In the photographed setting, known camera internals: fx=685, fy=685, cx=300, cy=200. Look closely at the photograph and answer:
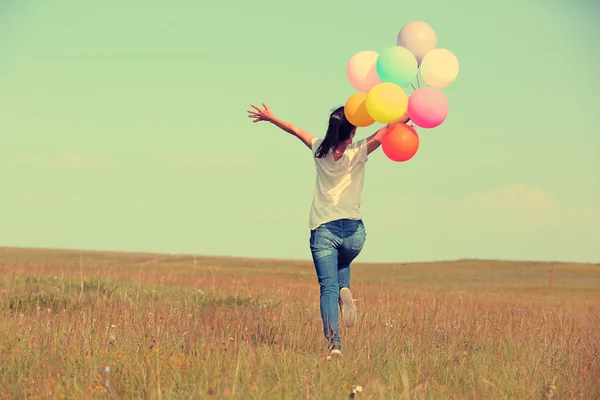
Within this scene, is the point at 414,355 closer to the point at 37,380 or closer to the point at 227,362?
the point at 227,362

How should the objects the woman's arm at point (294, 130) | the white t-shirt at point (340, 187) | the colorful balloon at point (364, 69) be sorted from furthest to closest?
the colorful balloon at point (364, 69) → the woman's arm at point (294, 130) → the white t-shirt at point (340, 187)

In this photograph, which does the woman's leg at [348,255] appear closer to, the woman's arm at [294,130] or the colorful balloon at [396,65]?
the woman's arm at [294,130]

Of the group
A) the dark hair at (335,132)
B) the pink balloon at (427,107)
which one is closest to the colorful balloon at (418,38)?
the pink balloon at (427,107)

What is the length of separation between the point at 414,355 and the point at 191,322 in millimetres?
3140

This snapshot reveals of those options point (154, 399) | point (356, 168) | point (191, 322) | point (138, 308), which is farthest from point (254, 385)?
point (138, 308)

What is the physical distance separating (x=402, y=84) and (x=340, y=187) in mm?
1386

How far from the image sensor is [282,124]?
7895mm

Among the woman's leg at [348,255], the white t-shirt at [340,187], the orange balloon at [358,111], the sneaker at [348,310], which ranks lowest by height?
the sneaker at [348,310]

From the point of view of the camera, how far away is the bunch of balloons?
7301 mm

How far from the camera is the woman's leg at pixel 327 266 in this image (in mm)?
7398

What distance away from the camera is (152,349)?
6.44 metres

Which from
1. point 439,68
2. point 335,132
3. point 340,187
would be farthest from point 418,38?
point 340,187

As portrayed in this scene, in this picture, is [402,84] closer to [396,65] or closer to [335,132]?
[396,65]

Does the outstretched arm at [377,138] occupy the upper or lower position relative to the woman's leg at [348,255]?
upper
